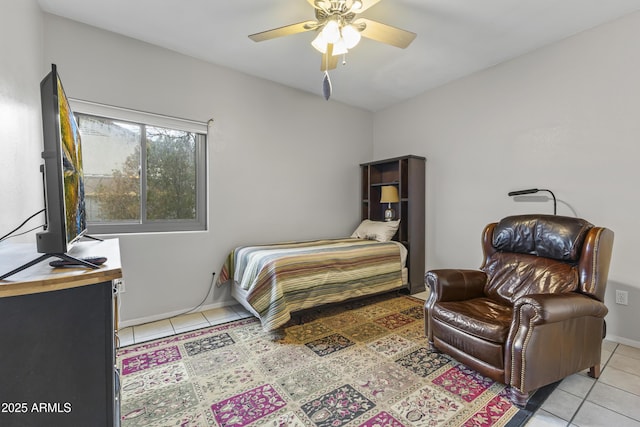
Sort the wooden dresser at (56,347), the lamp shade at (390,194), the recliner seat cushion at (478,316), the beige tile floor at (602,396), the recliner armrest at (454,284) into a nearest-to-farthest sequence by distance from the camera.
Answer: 1. the wooden dresser at (56,347)
2. the beige tile floor at (602,396)
3. the recliner seat cushion at (478,316)
4. the recliner armrest at (454,284)
5. the lamp shade at (390,194)

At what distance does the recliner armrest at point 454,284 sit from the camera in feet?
7.02

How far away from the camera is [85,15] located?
2334 millimetres

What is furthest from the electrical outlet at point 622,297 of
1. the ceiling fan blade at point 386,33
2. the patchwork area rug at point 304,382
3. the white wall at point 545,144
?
the ceiling fan blade at point 386,33

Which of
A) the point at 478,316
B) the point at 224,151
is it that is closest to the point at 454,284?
the point at 478,316

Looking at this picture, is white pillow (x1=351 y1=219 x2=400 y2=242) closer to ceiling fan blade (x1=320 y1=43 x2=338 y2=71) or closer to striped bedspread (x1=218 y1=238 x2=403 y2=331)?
striped bedspread (x1=218 y1=238 x2=403 y2=331)

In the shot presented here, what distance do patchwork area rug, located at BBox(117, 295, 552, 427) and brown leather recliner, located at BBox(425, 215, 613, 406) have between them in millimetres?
224

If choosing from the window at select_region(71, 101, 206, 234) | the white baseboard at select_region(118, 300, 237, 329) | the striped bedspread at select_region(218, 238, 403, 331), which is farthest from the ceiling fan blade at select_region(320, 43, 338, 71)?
the white baseboard at select_region(118, 300, 237, 329)

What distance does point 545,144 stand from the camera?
2.79 meters

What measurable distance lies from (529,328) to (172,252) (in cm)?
293

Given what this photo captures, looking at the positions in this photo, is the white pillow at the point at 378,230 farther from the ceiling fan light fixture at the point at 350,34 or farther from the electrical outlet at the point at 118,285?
the electrical outlet at the point at 118,285

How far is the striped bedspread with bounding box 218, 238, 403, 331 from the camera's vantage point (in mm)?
2459

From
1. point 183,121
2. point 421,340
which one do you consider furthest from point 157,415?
point 183,121

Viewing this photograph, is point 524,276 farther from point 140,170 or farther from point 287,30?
point 140,170

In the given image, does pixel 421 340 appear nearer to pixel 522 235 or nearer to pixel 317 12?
pixel 522 235
